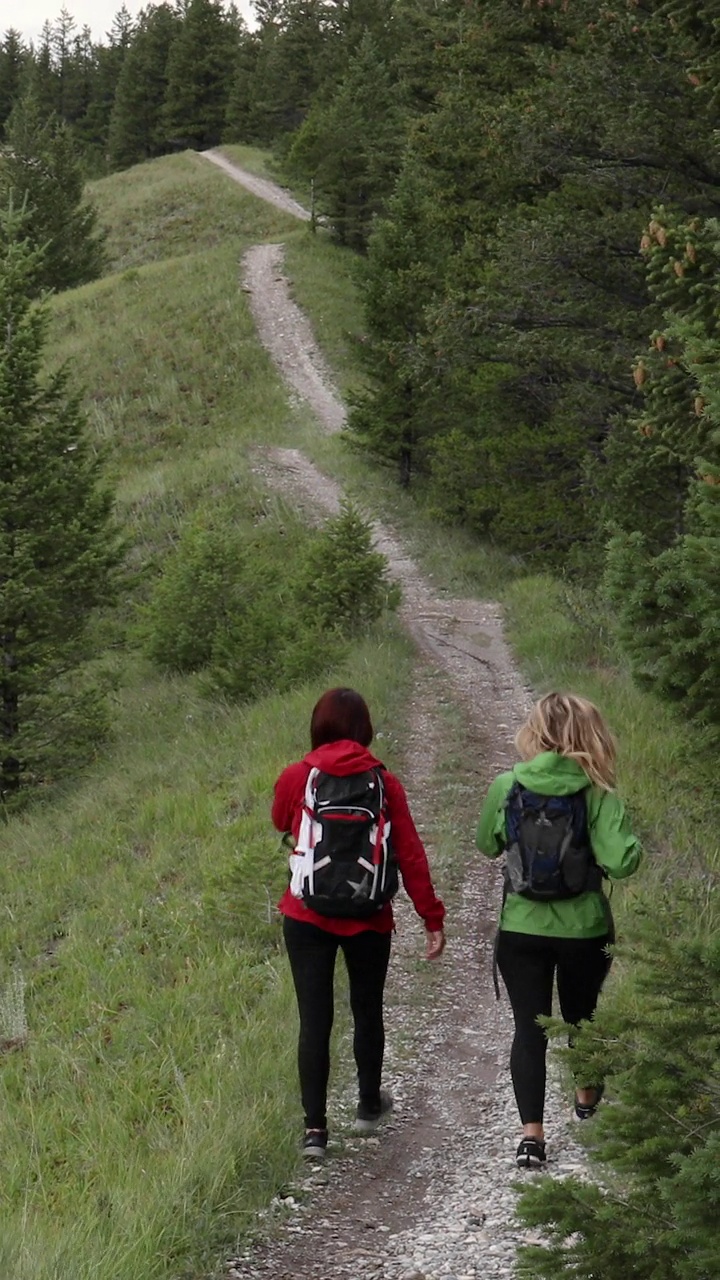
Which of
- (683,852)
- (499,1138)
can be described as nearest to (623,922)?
(683,852)

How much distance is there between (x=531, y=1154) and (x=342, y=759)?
1.72 metres

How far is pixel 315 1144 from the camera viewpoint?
195 inches

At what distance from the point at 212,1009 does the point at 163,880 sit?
303 cm

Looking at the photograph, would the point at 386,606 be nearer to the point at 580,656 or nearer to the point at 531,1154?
the point at 580,656

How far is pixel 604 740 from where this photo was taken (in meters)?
4.66

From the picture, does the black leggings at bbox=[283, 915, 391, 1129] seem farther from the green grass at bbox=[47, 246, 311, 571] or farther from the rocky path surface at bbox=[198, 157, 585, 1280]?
the green grass at bbox=[47, 246, 311, 571]

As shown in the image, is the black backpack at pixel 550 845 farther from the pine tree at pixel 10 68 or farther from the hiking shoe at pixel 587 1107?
the pine tree at pixel 10 68

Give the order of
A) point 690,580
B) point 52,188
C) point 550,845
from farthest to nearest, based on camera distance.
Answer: point 52,188, point 550,845, point 690,580

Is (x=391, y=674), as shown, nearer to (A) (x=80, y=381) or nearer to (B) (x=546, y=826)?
(B) (x=546, y=826)

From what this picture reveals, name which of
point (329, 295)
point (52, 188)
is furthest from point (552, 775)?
point (52, 188)

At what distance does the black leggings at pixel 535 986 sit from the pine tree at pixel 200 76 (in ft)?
231

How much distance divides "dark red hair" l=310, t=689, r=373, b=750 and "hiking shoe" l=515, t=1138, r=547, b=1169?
1703 mm

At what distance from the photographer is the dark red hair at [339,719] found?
4.87 metres

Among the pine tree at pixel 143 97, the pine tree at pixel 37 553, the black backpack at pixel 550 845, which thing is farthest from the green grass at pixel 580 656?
the pine tree at pixel 143 97
